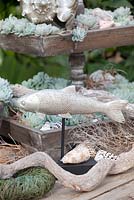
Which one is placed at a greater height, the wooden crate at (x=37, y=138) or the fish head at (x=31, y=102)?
the fish head at (x=31, y=102)

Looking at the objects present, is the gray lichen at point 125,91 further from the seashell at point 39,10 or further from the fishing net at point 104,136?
the seashell at point 39,10

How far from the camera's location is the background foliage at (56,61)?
1.84m

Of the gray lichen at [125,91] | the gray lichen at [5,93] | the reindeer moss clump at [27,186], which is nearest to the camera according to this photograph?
the reindeer moss clump at [27,186]

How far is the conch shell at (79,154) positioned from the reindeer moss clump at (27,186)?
3.8 inches

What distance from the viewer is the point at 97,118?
1268 millimetres

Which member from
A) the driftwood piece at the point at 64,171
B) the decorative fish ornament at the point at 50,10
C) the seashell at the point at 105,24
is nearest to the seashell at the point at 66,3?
the decorative fish ornament at the point at 50,10

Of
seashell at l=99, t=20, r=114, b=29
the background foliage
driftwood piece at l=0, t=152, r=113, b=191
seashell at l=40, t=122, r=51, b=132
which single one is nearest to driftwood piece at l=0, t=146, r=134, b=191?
driftwood piece at l=0, t=152, r=113, b=191

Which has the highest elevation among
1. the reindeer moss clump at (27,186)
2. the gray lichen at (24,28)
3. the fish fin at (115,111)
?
the gray lichen at (24,28)

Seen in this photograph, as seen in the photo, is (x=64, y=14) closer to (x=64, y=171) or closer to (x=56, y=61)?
(x=64, y=171)

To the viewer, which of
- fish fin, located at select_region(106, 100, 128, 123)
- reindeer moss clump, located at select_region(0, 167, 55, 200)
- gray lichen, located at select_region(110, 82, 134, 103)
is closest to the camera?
reindeer moss clump, located at select_region(0, 167, 55, 200)

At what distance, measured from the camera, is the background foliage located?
1838 mm

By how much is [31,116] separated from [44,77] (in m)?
0.24

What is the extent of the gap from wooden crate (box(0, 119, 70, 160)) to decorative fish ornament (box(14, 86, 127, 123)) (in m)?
0.09

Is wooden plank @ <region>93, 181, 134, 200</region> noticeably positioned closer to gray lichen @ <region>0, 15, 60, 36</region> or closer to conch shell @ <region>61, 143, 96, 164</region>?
conch shell @ <region>61, 143, 96, 164</region>
